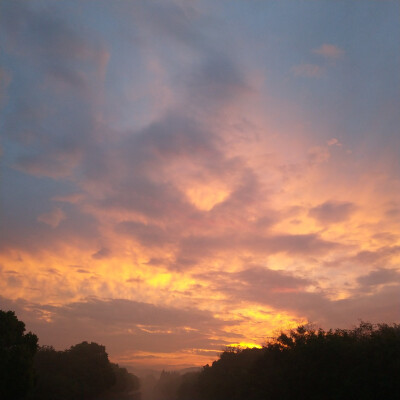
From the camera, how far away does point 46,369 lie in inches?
2714

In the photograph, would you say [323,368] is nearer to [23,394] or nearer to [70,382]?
[23,394]

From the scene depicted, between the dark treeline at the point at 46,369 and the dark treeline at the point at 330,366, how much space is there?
28839 millimetres

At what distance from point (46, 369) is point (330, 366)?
56778mm

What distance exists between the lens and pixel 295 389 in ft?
127

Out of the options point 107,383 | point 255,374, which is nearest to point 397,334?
point 255,374

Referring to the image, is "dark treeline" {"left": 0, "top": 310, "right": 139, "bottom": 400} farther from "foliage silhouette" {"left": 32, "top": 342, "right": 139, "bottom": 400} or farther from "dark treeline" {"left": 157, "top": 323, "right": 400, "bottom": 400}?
"dark treeline" {"left": 157, "top": 323, "right": 400, "bottom": 400}

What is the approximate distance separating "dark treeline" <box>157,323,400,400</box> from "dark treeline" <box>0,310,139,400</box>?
94.6ft

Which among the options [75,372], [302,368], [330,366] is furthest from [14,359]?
[75,372]

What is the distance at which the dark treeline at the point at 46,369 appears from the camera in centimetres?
3703

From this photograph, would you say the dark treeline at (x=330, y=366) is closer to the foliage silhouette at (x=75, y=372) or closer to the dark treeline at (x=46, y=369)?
the dark treeline at (x=46, y=369)

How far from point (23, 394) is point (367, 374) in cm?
3436

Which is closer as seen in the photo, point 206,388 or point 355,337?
point 355,337

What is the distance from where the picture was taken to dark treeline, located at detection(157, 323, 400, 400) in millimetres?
28703

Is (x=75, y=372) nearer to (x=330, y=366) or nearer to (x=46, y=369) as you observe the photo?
(x=46, y=369)
